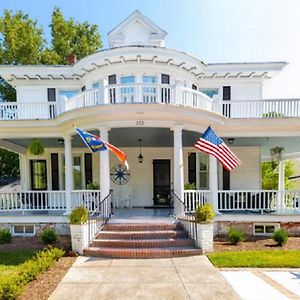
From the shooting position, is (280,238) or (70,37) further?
(70,37)

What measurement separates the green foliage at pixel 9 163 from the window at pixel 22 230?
1716cm

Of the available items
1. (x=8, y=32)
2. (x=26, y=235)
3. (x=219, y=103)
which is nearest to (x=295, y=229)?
(x=219, y=103)

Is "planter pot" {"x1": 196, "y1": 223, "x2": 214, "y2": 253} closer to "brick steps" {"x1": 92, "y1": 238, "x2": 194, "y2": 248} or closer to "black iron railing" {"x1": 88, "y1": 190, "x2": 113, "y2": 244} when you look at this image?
"brick steps" {"x1": 92, "y1": 238, "x2": 194, "y2": 248}

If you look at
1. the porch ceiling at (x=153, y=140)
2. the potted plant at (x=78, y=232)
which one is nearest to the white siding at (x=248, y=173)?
the porch ceiling at (x=153, y=140)

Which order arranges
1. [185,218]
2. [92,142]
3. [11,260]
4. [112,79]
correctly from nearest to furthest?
[11,260] < [92,142] < [185,218] < [112,79]

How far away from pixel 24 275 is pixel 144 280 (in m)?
2.79

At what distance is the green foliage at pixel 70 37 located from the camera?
87.9 ft

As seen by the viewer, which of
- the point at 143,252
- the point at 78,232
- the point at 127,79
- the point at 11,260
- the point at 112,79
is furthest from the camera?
the point at 112,79

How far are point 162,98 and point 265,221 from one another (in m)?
6.60

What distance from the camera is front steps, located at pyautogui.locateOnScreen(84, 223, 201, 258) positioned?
8039 millimetres

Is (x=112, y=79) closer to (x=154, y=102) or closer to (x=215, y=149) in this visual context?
(x=154, y=102)

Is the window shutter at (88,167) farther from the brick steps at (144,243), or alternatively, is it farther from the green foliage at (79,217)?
the brick steps at (144,243)

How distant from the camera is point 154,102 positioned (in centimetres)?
978

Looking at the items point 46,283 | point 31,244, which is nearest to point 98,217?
point 31,244
